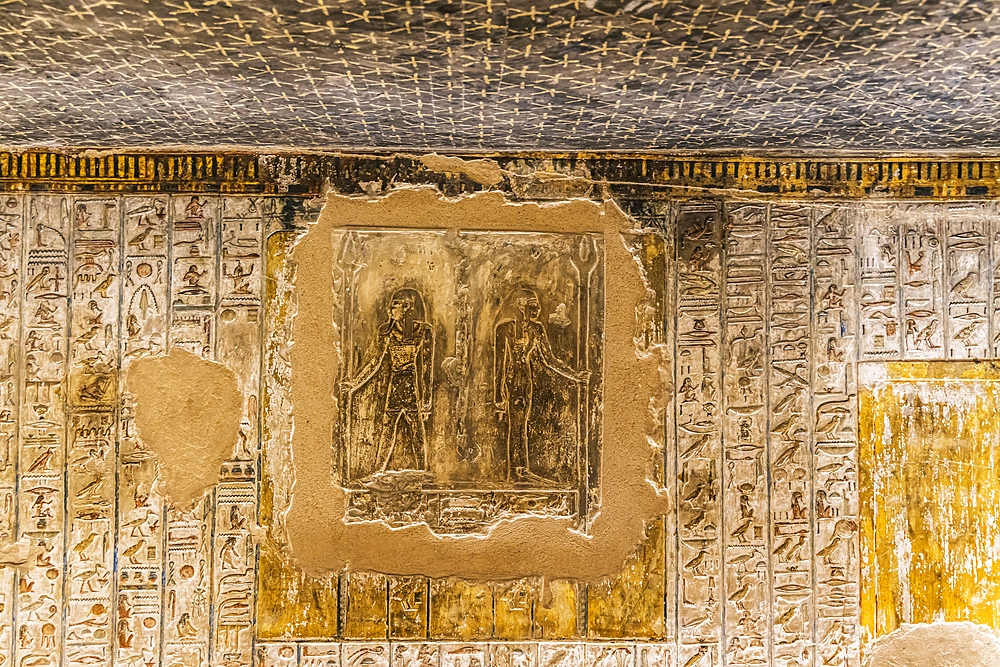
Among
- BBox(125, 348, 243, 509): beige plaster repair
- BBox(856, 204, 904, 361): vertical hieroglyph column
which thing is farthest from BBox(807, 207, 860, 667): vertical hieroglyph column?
BBox(125, 348, 243, 509): beige plaster repair

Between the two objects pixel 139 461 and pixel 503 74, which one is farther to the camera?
pixel 139 461

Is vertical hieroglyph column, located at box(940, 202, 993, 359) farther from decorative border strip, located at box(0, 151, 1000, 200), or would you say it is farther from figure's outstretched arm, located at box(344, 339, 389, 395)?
figure's outstretched arm, located at box(344, 339, 389, 395)

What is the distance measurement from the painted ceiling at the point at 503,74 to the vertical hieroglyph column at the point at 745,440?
1.63 ft

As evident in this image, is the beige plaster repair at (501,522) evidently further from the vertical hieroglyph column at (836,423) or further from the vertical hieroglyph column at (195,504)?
the vertical hieroglyph column at (836,423)

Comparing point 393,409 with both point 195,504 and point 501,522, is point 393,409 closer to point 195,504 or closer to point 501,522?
point 501,522

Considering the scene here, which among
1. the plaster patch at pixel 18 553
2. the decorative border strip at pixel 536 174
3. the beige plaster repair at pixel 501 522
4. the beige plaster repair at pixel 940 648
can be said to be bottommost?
the beige plaster repair at pixel 940 648

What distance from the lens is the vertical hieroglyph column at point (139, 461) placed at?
2.93 meters

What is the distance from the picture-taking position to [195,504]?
9.68ft

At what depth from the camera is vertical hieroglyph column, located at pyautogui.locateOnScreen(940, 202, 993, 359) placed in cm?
301

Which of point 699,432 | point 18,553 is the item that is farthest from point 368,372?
point 18,553

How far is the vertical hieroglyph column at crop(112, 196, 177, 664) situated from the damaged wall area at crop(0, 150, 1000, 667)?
0.01 metres

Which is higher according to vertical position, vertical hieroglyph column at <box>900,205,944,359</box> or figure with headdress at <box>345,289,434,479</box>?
vertical hieroglyph column at <box>900,205,944,359</box>

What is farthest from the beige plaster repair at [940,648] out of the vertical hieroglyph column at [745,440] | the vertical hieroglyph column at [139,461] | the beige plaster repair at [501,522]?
the vertical hieroglyph column at [139,461]

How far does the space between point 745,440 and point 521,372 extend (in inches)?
45.0
